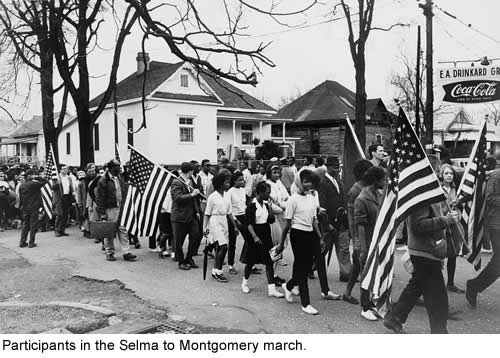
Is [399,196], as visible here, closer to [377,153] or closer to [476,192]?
[476,192]

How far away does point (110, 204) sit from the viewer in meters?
8.77

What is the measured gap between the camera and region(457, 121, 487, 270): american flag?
19.2 feet

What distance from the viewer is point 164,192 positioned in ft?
27.0

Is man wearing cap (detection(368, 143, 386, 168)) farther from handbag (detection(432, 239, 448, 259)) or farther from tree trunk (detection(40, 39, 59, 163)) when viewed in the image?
tree trunk (detection(40, 39, 59, 163))

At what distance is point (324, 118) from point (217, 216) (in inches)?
1029

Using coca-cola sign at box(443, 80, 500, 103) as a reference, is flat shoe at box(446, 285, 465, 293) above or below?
below

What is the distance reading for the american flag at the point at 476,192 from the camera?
5.86 meters

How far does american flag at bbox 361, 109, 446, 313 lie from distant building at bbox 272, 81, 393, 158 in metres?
25.5

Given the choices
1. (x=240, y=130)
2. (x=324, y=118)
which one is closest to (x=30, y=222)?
(x=240, y=130)

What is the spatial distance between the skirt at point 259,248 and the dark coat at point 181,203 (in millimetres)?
1701

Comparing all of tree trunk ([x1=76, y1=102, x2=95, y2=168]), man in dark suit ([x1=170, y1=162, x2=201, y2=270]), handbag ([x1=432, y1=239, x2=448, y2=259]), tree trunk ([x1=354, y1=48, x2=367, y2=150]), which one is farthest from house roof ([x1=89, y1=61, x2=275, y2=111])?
handbag ([x1=432, y1=239, x2=448, y2=259])
